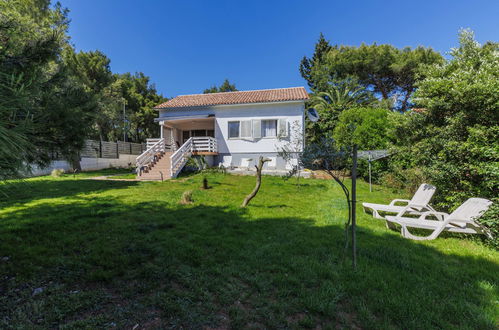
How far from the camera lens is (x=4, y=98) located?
184 centimetres

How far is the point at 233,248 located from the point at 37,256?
10.4ft

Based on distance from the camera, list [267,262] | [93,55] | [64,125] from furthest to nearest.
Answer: [93,55]
[64,125]
[267,262]

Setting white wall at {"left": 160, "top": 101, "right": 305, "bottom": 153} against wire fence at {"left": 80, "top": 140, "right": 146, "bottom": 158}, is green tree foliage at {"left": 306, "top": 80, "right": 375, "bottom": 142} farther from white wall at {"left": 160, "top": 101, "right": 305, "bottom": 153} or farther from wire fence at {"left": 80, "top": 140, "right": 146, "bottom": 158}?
wire fence at {"left": 80, "top": 140, "right": 146, "bottom": 158}

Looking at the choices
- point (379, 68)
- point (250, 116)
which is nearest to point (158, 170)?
point (250, 116)

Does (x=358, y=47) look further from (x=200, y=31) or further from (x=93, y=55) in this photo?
(x=93, y=55)

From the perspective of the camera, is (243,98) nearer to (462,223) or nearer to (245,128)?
(245,128)

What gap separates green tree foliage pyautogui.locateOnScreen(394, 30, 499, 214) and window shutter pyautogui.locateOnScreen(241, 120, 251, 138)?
1137 centimetres

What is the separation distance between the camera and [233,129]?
56.9 ft

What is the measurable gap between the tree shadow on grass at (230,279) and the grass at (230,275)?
0.02 metres

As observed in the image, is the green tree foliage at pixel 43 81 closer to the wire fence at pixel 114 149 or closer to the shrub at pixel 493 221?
the shrub at pixel 493 221

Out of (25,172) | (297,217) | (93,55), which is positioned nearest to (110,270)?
(25,172)

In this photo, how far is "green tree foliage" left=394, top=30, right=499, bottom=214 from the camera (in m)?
4.82

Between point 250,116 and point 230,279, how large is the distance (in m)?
14.8

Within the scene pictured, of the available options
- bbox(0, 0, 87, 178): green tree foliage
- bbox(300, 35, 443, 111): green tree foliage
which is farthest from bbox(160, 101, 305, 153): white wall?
bbox(300, 35, 443, 111): green tree foliage
